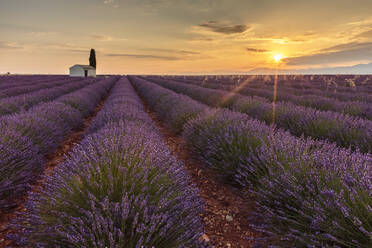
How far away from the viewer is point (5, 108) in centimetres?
614

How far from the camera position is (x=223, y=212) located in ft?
8.55

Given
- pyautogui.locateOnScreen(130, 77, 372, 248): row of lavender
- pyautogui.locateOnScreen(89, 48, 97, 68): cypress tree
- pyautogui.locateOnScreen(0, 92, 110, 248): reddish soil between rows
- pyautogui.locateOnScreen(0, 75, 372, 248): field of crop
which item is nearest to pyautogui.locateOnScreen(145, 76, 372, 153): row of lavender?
pyautogui.locateOnScreen(0, 75, 372, 248): field of crop

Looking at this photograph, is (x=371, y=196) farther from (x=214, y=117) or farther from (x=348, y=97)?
(x=348, y=97)

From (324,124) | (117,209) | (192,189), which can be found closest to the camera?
(117,209)

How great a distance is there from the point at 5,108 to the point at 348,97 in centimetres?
1161

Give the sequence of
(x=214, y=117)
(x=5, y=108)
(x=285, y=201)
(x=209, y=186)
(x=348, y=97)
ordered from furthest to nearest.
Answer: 1. (x=348, y=97)
2. (x=5, y=108)
3. (x=214, y=117)
4. (x=209, y=186)
5. (x=285, y=201)

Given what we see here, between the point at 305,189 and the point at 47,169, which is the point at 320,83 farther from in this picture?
the point at 47,169

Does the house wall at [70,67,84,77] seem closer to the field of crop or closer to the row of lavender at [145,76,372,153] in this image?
the field of crop

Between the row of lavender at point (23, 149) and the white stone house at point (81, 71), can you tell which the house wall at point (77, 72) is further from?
the row of lavender at point (23, 149)

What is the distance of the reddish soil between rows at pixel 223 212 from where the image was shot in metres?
2.17

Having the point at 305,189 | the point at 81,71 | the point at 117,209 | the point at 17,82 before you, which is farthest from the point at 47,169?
the point at 81,71

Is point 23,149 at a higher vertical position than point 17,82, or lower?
lower

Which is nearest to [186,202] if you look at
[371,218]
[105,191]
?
[105,191]

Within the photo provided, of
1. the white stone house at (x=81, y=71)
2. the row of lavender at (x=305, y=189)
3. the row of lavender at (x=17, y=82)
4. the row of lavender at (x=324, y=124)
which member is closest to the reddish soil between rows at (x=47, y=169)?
the row of lavender at (x=305, y=189)
